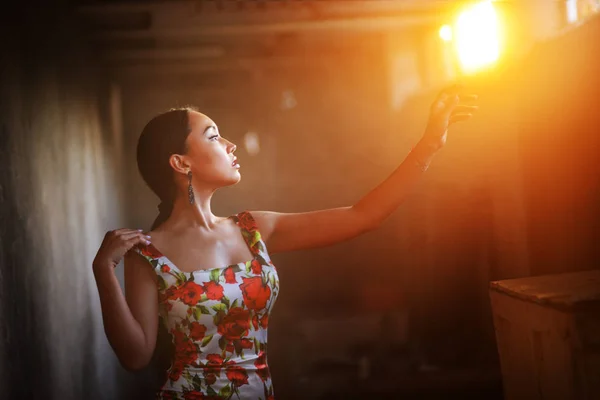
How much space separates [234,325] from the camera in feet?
3.65

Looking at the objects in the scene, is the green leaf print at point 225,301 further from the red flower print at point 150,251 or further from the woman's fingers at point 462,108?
the woman's fingers at point 462,108

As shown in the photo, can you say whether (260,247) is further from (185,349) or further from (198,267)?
(185,349)

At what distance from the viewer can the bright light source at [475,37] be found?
1.44 m

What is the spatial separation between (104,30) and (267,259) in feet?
2.58

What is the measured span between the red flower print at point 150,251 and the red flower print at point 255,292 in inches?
7.5

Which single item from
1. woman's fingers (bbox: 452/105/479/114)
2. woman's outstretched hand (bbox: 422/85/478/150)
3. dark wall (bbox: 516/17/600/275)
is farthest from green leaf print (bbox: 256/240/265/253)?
dark wall (bbox: 516/17/600/275)

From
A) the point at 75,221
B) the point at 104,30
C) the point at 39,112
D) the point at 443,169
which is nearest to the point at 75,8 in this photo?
the point at 104,30

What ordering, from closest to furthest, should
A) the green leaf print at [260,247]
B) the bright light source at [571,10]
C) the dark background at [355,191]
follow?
the green leaf print at [260,247], the dark background at [355,191], the bright light source at [571,10]

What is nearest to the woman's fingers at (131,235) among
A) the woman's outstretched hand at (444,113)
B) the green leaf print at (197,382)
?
the green leaf print at (197,382)

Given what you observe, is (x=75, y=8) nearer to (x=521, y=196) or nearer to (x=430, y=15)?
(x=430, y=15)

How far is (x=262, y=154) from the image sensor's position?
4.66 feet

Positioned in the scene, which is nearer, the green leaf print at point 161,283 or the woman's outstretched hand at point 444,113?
the green leaf print at point 161,283

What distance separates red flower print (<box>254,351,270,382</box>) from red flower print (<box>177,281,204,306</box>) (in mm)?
184

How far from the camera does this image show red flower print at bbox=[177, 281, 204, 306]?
3.60 feet
